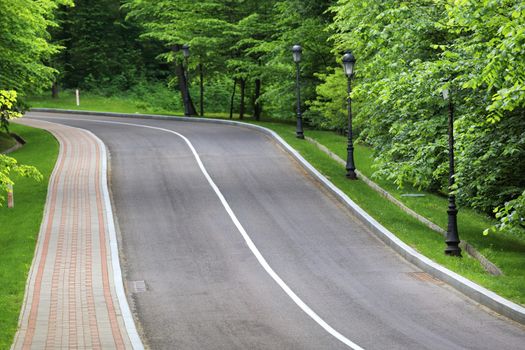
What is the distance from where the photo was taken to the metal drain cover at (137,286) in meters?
17.8

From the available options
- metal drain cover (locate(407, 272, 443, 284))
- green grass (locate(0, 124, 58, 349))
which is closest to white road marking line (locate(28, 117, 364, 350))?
metal drain cover (locate(407, 272, 443, 284))

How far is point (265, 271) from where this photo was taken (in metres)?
19.3

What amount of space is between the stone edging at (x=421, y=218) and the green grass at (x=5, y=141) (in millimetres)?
14101

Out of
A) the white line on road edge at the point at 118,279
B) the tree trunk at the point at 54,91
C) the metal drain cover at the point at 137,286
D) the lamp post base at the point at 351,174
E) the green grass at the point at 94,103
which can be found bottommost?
the metal drain cover at the point at 137,286

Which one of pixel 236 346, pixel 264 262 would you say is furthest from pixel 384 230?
pixel 236 346

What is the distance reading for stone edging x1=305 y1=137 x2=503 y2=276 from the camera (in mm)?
18953

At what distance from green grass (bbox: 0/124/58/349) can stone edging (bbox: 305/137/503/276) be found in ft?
32.7

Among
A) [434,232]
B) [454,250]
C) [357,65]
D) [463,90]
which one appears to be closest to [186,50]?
[357,65]

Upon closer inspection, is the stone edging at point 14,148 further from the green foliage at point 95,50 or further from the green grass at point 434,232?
the green foliage at point 95,50

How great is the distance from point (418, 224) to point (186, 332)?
10.6 meters

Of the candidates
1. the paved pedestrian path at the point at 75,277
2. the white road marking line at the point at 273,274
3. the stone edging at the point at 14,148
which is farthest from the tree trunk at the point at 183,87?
the paved pedestrian path at the point at 75,277

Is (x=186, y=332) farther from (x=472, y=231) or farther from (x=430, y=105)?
(x=430, y=105)

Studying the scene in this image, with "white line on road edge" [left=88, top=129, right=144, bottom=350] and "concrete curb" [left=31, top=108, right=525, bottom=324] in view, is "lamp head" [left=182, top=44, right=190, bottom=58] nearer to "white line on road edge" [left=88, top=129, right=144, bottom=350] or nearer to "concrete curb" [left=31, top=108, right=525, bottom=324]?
"concrete curb" [left=31, top=108, right=525, bottom=324]

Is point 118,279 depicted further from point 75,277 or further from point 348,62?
point 348,62
